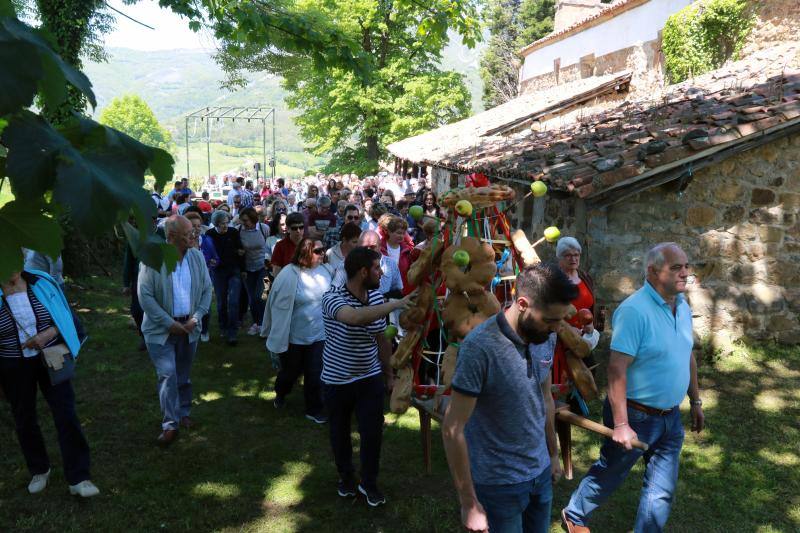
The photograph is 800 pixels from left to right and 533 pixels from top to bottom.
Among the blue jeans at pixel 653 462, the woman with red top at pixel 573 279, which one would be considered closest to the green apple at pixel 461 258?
the blue jeans at pixel 653 462

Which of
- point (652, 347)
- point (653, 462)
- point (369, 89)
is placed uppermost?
point (369, 89)

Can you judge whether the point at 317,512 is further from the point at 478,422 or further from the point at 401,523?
the point at 478,422

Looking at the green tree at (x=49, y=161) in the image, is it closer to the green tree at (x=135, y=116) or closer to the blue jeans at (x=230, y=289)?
the blue jeans at (x=230, y=289)

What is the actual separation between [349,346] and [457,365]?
1774mm

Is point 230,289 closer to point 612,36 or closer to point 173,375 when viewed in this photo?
point 173,375

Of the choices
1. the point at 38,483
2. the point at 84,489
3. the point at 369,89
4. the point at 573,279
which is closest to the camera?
the point at 84,489

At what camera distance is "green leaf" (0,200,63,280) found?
1436mm

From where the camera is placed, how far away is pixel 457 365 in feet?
8.49

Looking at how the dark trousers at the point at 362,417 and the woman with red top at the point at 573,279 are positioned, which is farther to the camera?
the woman with red top at the point at 573,279

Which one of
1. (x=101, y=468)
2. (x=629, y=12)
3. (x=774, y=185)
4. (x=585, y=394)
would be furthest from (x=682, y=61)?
(x=101, y=468)

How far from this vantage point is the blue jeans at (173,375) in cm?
520

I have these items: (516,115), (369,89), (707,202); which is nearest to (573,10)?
(369,89)

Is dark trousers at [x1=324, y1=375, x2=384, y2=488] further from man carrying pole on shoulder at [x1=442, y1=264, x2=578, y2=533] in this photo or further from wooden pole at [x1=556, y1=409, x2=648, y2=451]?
man carrying pole on shoulder at [x1=442, y1=264, x2=578, y2=533]

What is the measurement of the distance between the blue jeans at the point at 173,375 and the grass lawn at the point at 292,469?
0.82 ft
